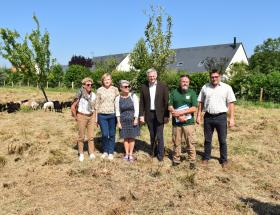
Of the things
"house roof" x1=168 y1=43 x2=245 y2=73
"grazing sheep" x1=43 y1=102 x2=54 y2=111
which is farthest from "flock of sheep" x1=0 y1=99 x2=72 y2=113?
"house roof" x1=168 y1=43 x2=245 y2=73

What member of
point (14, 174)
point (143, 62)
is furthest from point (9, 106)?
point (14, 174)

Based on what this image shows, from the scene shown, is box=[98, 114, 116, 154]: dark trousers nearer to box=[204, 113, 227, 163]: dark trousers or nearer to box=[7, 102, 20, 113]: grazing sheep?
box=[204, 113, 227, 163]: dark trousers

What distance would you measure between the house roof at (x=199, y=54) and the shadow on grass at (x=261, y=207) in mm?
38805

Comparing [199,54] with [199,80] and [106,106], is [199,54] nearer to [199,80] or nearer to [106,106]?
[199,80]

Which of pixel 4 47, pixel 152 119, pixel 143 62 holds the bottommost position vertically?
pixel 152 119

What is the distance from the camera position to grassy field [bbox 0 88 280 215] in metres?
4.69

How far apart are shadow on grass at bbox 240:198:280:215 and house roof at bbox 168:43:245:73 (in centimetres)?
3881

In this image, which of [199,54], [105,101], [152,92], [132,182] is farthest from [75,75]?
[132,182]

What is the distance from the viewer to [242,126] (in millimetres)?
10781

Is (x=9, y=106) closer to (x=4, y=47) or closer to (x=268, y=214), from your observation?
(x=4, y=47)

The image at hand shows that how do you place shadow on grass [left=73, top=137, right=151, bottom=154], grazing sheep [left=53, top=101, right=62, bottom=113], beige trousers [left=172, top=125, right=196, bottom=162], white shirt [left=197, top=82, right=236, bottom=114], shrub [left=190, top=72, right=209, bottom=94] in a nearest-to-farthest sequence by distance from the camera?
1. white shirt [left=197, top=82, right=236, bottom=114]
2. beige trousers [left=172, top=125, right=196, bottom=162]
3. shadow on grass [left=73, top=137, right=151, bottom=154]
4. grazing sheep [left=53, top=101, right=62, bottom=113]
5. shrub [left=190, top=72, right=209, bottom=94]

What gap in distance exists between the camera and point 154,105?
6375mm

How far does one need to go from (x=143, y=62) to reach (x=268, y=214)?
25.0 ft

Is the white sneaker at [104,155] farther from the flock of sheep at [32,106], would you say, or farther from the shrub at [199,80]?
the shrub at [199,80]
